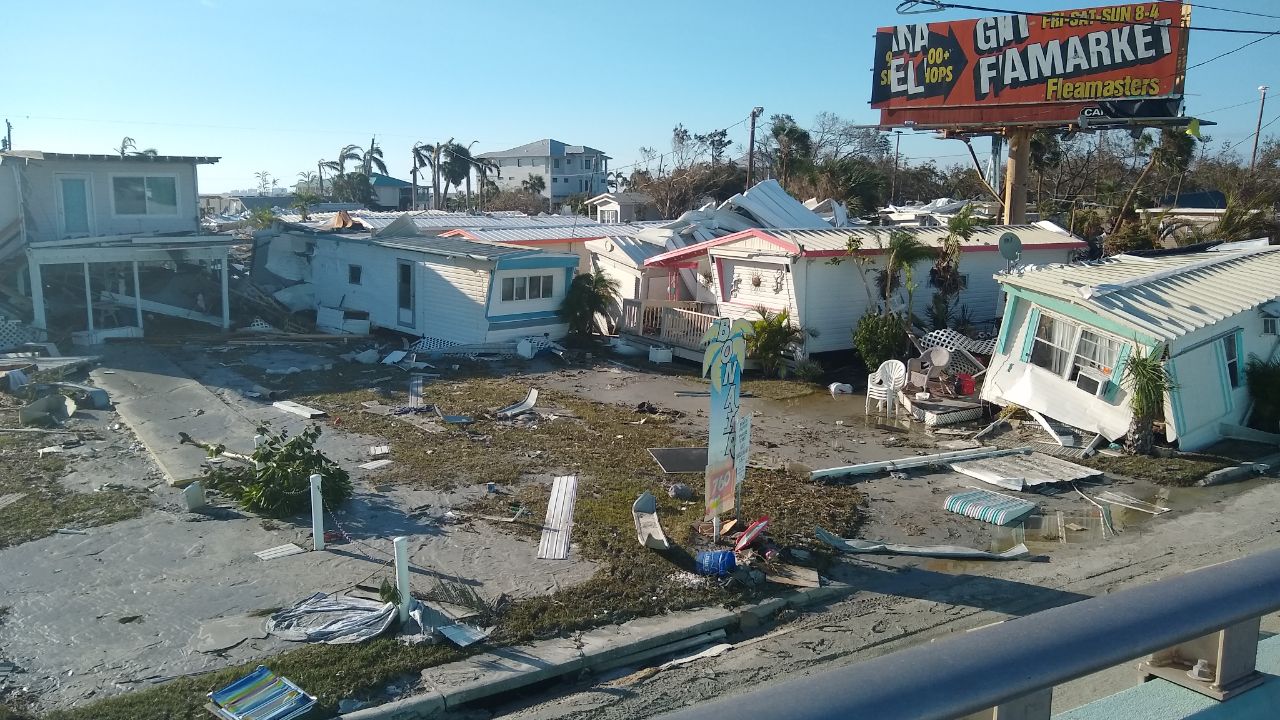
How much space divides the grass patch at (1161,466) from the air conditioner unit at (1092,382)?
45.2 inches

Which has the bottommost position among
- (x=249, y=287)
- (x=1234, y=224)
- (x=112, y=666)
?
(x=112, y=666)

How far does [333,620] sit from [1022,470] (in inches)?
373

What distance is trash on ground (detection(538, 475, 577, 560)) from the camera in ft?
32.4

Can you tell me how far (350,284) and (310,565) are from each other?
17712mm

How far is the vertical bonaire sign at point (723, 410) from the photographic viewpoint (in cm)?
982

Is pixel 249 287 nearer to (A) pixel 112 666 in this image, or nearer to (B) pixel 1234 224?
(A) pixel 112 666

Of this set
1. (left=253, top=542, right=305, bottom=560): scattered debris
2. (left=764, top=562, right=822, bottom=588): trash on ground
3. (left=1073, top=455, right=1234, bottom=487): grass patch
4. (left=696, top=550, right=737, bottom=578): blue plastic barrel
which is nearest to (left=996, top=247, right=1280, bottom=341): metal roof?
(left=1073, top=455, right=1234, bottom=487): grass patch

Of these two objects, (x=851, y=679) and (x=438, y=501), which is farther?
(x=438, y=501)

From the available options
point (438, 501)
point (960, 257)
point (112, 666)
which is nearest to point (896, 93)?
point (960, 257)

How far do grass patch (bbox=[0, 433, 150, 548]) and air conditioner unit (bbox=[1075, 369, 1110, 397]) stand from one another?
44.0 feet

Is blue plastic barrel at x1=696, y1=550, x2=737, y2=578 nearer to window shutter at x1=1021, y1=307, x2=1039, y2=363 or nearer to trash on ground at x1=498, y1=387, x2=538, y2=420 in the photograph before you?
trash on ground at x1=498, y1=387, x2=538, y2=420

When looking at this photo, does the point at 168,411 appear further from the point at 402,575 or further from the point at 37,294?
the point at 402,575

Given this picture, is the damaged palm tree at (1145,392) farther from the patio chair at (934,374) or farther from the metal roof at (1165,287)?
the patio chair at (934,374)

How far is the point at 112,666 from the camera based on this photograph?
7.34m
